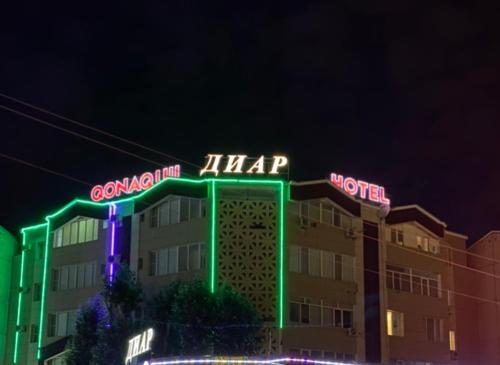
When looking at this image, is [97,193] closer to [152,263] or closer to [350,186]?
[152,263]

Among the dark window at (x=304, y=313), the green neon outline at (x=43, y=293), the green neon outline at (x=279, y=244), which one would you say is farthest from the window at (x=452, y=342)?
the green neon outline at (x=43, y=293)

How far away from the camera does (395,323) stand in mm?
55125

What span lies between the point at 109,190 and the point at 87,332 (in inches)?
396

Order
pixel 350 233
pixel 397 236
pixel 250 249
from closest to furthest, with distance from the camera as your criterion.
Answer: pixel 250 249 < pixel 350 233 < pixel 397 236

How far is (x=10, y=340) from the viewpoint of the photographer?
61938 mm

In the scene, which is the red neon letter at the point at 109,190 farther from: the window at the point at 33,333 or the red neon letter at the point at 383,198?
the red neon letter at the point at 383,198

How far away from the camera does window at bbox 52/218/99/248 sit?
5666 cm

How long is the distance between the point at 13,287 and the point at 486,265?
3233 centimetres

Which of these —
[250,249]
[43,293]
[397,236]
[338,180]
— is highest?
[338,180]

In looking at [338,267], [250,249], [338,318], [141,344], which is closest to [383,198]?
[338,267]

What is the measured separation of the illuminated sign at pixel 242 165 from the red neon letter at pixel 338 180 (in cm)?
415

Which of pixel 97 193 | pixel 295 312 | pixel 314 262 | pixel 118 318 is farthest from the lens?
pixel 97 193

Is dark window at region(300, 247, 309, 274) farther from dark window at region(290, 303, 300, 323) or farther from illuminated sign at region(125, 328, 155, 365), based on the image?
illuminated sign at region(125, 328, 155, 365)

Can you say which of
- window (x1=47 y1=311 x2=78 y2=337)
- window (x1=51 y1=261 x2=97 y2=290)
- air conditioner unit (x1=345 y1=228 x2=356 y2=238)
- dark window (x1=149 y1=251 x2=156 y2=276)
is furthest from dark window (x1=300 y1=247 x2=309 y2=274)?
window (x1=47 y1=311 x2=78 y2=337)
